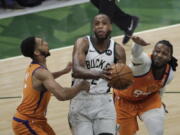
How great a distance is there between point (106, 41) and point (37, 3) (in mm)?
6680

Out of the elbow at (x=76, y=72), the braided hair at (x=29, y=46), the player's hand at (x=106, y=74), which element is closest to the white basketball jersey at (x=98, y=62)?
the elbow at (x=76, y=72)

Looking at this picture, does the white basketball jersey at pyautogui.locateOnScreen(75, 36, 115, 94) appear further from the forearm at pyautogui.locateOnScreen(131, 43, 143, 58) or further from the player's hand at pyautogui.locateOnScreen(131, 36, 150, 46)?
the player's hand at pyautogui.locateOnScreen(131, 36, 150, 46)

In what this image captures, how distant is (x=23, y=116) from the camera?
15.9ft

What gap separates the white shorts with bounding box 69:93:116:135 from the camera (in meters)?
4.78

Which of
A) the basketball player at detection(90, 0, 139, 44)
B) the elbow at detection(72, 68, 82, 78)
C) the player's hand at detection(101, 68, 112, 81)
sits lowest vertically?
the basketball player at detection(90, 0, 139, 44)

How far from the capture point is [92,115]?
4812 millimetres

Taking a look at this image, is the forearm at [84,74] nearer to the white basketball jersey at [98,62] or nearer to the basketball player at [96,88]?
the basketball player at [96,88]

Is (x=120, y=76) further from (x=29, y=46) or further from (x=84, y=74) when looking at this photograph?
(x=29, y=46)

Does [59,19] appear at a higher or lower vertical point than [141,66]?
lower

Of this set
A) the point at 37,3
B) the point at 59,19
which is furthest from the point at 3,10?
the point at 59,19

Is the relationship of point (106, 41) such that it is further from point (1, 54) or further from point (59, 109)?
point (1, 54)

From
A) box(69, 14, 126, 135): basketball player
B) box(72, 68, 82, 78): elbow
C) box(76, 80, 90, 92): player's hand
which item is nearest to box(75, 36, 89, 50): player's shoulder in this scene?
box(69, 14, 126, 135): basketball player

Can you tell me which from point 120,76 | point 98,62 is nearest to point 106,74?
point 120,76

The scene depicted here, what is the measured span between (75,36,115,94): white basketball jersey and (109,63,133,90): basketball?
28cm
